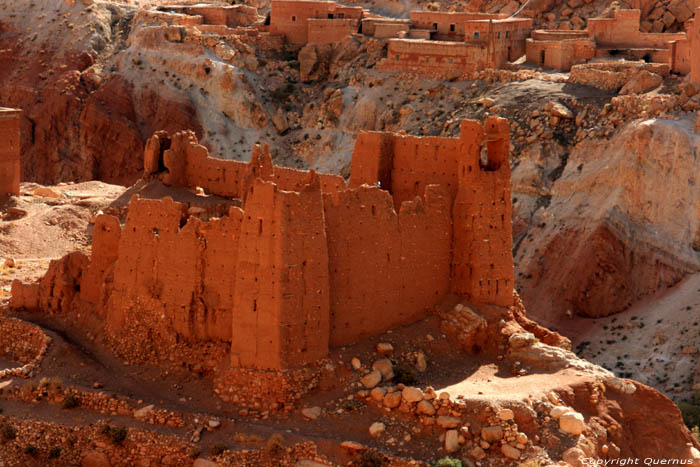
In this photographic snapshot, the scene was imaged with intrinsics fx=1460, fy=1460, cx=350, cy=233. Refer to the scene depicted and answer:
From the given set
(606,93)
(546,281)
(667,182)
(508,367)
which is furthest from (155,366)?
(606,93)

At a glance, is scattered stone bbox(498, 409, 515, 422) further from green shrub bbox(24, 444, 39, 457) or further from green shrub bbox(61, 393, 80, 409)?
green shrub bbox(24, 444, 39, 457)

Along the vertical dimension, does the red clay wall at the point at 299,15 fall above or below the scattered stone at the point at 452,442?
above

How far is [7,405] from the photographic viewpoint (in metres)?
33.3

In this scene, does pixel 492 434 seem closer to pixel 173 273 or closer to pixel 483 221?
pixel 483 221

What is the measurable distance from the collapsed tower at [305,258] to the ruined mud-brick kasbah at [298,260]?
3 cm

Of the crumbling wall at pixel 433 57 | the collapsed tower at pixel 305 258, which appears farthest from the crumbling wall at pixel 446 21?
the collapsed tower at pixel 305 258

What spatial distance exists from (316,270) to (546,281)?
1959cm

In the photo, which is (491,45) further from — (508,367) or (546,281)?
(508,367)

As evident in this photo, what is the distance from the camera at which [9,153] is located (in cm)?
5169

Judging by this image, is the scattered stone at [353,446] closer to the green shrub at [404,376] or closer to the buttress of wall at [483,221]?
the green shrub at [404,376]

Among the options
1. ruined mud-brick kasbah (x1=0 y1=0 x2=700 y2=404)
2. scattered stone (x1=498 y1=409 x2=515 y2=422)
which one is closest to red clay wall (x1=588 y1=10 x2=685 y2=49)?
ruined mud-brick kasbah (x1=0 y1=0 x2=700 y2=404)

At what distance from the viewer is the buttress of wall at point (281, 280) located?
3089 cm

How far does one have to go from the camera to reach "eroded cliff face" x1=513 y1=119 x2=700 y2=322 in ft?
160

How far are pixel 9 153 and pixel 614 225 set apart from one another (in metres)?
21.3
